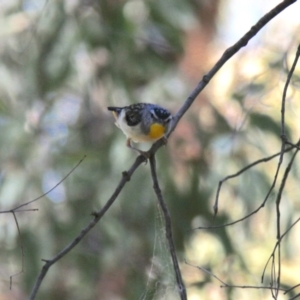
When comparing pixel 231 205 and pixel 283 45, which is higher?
pixel 283 45

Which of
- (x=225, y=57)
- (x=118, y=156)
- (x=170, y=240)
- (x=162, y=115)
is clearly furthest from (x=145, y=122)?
(x=118, y=156)

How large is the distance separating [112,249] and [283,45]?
2.67m

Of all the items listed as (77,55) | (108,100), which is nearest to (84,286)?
(108,100)

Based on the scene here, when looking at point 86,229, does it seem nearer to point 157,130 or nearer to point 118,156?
point 157,130

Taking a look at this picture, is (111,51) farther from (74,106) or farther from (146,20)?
(74,106)

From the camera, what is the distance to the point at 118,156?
584 cm

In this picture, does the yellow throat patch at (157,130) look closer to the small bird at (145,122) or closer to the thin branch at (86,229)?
the small bird at (145,122)

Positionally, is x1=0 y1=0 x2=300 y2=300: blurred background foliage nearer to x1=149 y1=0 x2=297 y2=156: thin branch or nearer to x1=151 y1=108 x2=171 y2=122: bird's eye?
x1=151 y1=108 x2=171 y2=122: bird's eye

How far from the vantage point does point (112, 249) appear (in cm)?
633

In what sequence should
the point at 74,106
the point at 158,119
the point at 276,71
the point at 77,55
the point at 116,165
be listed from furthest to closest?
the point at 74,106 → the point at 77,55 → the point at 116,165 → the point at 276,71 → the point at 158,119

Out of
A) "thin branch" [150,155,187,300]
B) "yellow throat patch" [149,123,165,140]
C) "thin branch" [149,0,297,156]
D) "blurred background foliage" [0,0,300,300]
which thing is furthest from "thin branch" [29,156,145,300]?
"blurred background foliage" [0,0,300,300]

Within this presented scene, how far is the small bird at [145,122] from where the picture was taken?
3346mm

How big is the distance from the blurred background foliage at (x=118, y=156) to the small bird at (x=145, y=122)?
219 centimetres

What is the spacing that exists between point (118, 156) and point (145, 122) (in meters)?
2.43
